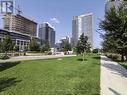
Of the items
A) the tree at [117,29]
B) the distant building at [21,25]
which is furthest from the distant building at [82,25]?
the tree at [117,29]

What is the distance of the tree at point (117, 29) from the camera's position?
3116cm

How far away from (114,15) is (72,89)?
26109 millimetres

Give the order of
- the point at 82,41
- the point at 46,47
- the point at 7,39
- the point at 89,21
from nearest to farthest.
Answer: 1. the point at 82,41
2. the point at 7,39
3. the point at 46,47
4. the point at 89,21

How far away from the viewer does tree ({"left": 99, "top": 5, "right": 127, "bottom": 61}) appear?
102ft

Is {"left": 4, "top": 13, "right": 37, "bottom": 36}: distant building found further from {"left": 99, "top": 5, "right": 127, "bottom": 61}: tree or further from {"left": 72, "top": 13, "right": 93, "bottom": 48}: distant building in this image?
{"left": 99, "top": 5, "right": 127, "bottom": 61}: tree

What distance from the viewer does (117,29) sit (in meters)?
32.4

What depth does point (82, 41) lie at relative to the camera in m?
34.1

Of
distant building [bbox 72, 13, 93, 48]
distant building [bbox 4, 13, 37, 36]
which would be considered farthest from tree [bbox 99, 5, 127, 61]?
distant building [bbox 72, 13, 93, 48]

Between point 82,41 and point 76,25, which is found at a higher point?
point 76,25

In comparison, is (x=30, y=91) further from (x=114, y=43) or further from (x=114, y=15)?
(x=114, y=15)

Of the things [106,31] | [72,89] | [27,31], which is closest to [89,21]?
[27,31]

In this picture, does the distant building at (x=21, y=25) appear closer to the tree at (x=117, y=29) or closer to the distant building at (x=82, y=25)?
the distant building at (x=82, y=25)

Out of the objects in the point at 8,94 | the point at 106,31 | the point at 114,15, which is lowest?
the point at 8,94

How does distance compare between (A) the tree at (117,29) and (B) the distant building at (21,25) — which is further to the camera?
(B) the distant building at (21,25)
